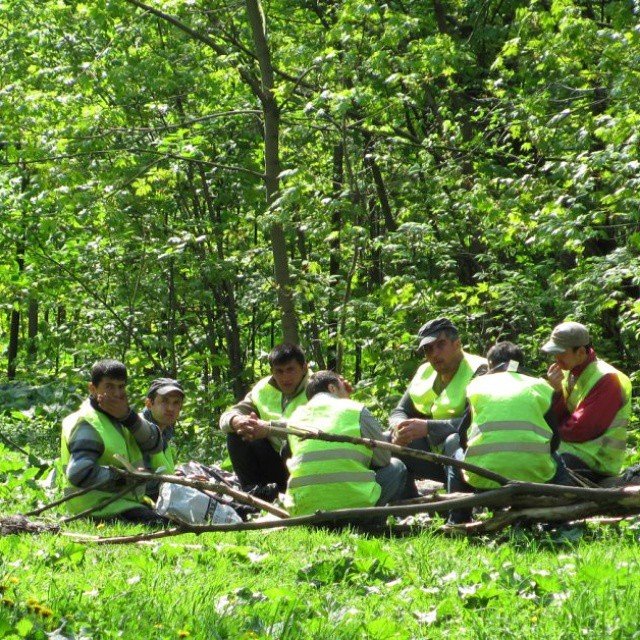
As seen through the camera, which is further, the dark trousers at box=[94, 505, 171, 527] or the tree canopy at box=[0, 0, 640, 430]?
the tree canopy at box=[0, 0, 640, 430]

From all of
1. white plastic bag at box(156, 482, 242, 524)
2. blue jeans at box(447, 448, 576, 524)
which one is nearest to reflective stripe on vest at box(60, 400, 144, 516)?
white plastic bag at box(156, 482, 242, 524)

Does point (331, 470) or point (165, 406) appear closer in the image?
point (331, 470)

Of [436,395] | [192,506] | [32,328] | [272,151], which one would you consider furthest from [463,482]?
[32,328]

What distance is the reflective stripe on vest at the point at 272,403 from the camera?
965 centimetres

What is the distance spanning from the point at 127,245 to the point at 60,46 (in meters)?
3.01

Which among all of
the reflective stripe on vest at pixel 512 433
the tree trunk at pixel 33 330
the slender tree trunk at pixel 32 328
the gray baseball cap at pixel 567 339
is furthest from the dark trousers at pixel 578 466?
the tree trunk at pixel 33 330

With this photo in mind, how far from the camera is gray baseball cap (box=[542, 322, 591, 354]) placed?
29.0ft

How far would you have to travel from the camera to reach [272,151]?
45.5ft

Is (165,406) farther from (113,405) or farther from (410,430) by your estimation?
(410,430)

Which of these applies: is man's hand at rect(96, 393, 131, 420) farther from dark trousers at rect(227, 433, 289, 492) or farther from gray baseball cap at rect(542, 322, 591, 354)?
gray baseball cap at rect(542, 322, 591, 354)

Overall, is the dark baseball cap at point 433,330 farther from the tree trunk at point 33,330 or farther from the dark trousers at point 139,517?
the tree trunk at point 33,330

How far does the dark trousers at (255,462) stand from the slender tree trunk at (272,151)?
4.30 metres

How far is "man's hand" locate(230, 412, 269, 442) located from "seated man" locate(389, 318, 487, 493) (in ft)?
3.49

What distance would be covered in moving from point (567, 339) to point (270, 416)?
8.61 feet
